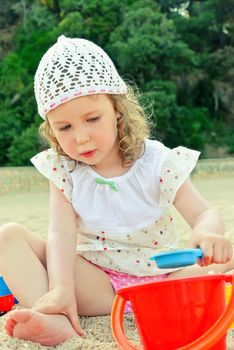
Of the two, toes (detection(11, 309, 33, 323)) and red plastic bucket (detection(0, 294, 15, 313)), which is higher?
toes (detection(11, 309, 33, 323))

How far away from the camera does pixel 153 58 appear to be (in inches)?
487

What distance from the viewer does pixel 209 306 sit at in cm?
100

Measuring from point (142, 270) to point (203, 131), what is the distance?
1152cm

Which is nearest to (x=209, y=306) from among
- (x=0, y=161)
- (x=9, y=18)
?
(x=0, y=161)

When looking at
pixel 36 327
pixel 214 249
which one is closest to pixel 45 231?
pixel 36 327

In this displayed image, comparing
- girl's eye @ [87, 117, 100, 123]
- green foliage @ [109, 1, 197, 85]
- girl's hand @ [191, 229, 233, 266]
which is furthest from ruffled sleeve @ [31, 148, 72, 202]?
green foliage @ [109, 1, 197, 85]

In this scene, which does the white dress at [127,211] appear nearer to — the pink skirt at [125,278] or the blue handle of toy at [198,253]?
the pink skirt at [125,278]

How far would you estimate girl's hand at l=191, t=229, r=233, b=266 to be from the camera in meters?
1.09

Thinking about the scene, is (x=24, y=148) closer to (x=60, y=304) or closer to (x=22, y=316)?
(x=60, y=304)

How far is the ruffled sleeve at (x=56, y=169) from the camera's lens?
1.62m

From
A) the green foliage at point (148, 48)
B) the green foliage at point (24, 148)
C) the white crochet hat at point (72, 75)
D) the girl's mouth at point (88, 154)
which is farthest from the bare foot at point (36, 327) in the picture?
the green foliage at point (148, 48)

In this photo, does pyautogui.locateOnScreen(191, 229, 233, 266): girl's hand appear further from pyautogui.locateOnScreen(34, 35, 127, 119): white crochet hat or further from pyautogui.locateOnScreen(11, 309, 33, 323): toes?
pyautogui.locateOnScreen(34, 35, 127, 119): white crochet hat

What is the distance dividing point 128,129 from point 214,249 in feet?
1.79

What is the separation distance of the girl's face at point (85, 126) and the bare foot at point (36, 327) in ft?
1.24
